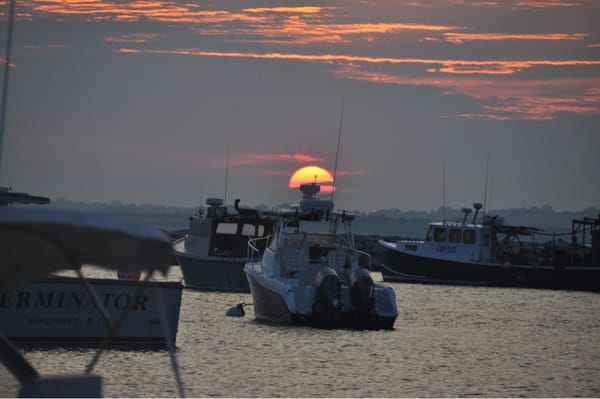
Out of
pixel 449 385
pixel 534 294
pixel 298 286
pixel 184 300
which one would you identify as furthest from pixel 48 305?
pixel 534 294

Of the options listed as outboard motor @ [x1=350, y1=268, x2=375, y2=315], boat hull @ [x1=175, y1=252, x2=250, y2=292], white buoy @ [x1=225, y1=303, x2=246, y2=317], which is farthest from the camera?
boat hull @ [x1=175, y1=252, x2=250, y2=292]

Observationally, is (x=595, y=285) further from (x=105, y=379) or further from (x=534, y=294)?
(x=105, y=379)

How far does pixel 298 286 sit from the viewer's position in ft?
123

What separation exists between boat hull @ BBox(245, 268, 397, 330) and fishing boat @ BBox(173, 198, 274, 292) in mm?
15719

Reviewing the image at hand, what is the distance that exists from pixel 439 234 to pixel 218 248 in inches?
606

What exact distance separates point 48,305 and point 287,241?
13659 millimetres

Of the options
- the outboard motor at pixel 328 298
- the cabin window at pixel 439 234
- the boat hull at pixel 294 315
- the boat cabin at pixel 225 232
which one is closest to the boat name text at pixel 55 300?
the boat hull at pixel 294 315

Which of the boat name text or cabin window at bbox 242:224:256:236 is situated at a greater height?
cabin window at bbox 242:224:256:236

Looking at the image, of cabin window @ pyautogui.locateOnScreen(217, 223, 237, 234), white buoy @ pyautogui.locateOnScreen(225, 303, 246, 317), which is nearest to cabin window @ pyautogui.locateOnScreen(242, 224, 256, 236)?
cabin window @ pyautogui.locateOnScreen(217, 223, 237, 234)

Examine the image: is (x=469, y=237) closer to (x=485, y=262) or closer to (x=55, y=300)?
(x=485, y=262)

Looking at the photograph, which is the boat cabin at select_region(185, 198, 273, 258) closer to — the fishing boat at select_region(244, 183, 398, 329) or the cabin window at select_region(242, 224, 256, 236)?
the cabin window at select_region(242, 224, 256, 236)

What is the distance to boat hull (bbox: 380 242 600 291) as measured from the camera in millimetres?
67312

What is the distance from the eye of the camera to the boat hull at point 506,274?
67312 millimetres

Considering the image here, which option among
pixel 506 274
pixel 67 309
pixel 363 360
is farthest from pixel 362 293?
pixel 506 274
